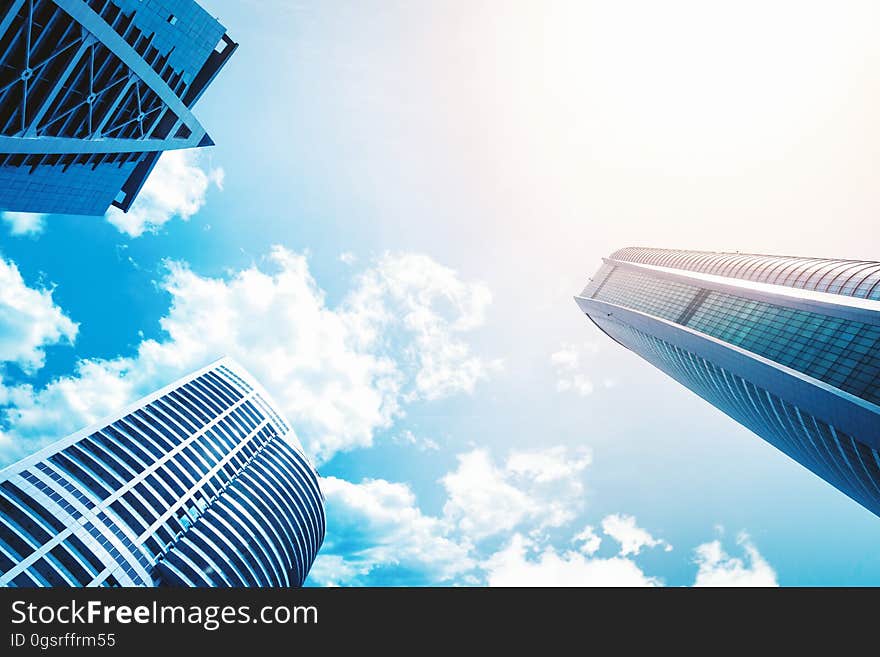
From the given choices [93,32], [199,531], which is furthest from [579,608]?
[199,531]

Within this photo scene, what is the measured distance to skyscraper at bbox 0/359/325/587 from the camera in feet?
134

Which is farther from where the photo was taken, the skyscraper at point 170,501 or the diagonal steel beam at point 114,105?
the skyscraper at point 170,501

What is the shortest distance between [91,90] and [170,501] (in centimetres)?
5214

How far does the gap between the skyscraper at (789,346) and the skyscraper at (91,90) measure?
68391 millimetres

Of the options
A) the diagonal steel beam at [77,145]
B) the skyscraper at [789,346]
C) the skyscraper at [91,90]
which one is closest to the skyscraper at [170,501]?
the skyscraper at [91,90]

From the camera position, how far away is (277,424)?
93500mm

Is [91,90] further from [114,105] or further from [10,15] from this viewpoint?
[10,15]

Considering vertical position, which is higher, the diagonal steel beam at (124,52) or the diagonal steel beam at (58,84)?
the diagonal steel beam at (124,52)

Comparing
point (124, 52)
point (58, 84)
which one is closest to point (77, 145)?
point (58, 84)

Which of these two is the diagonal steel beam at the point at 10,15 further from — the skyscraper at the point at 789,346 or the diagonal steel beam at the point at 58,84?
the skyscraper at the point at 789,346

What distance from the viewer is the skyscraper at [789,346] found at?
4109cm

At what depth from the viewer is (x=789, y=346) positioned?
50156 mm

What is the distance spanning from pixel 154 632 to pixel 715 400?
104204 mm

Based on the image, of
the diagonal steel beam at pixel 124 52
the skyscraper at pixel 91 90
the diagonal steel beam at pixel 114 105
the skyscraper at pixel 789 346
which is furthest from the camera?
the skyscraper at pixel 789 346
